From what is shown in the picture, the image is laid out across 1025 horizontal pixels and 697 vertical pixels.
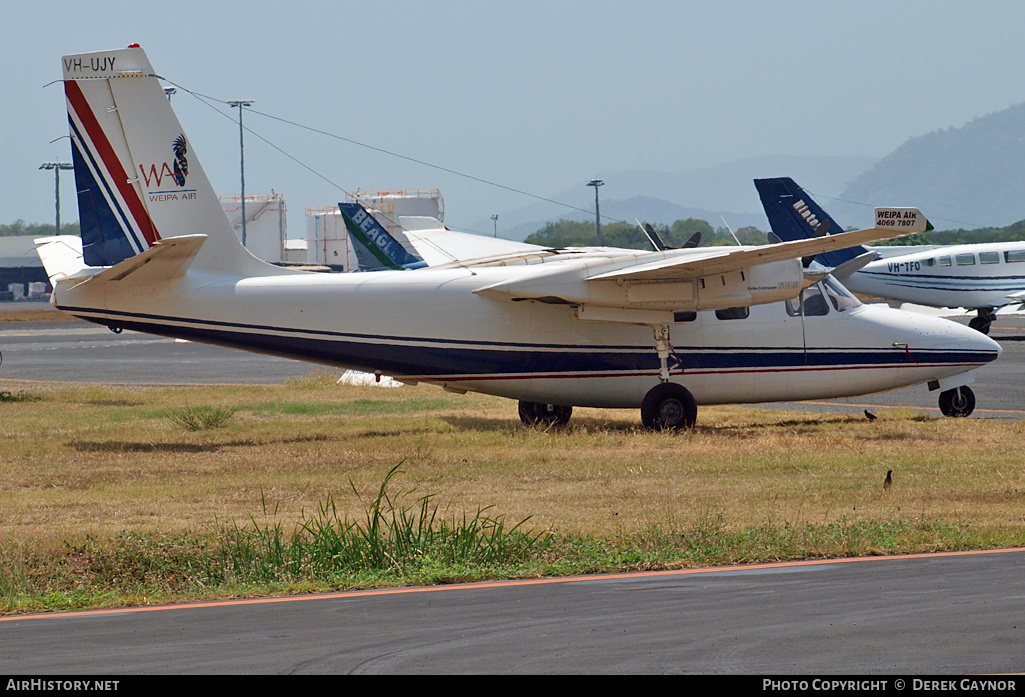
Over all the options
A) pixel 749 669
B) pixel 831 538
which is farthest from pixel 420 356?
pixel 749 669

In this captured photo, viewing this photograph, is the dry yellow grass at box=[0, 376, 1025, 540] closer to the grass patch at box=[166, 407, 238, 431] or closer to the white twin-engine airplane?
the grass patch at box=[166, 407, 238, 431]

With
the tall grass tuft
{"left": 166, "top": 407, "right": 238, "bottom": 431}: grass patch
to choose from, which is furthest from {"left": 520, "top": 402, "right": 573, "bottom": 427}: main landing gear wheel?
the tall grass tuft

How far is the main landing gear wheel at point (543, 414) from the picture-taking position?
19.7m

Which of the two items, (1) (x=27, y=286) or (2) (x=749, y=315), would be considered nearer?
(2) (x=749, y=315)

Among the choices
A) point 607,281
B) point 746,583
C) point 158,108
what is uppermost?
point 158,108

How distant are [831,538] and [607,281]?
825 centimetres

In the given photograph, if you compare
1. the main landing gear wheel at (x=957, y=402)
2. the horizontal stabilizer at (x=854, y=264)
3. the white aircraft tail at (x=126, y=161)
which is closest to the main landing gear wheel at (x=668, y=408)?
the main landing gear wheel at (x=957, y=402)

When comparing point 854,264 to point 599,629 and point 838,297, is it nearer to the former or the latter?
point 838,297

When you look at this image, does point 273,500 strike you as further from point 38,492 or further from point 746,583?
point 746,583

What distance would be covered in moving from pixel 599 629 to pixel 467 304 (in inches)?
443

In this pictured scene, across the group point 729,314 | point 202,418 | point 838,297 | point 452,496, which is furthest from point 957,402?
point 202,418

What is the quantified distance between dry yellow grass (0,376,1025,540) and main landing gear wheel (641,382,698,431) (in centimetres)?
43
